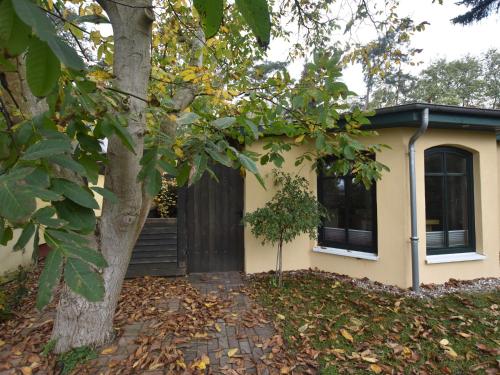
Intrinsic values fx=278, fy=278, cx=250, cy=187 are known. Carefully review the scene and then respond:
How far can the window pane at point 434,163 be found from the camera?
16.8 feet

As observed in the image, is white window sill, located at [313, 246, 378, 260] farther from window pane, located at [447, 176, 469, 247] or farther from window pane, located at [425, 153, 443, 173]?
window pane, located at [425, 153, 443, 173]

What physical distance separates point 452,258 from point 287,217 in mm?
3071

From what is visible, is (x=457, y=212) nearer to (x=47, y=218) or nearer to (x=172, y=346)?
(x=172, y=346)

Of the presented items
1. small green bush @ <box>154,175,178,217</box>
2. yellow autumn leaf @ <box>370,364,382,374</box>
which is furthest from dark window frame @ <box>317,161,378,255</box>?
small green bush @ <box>154,175,178,217</box>

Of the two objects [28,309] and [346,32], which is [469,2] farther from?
[28,309]

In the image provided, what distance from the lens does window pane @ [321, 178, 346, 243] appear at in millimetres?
5605

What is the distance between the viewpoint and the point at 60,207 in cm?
96

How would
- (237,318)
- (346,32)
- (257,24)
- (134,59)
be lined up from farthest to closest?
(346,32)
(237,318)
(134,59)
(257,24)

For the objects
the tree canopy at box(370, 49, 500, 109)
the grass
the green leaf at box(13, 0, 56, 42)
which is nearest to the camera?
the green leaf at box(13, 0, 56, 42)

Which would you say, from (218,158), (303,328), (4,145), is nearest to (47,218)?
(4,145)

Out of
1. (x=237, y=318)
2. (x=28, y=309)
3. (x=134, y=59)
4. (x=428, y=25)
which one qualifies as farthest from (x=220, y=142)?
(x=428, y=25)

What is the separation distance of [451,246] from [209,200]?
4693 millimetres

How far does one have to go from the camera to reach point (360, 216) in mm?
5371

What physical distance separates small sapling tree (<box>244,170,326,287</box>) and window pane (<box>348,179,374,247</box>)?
2.45ft
